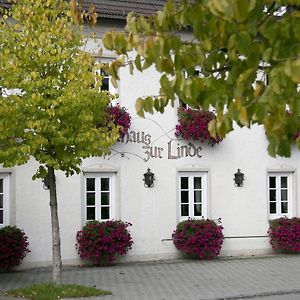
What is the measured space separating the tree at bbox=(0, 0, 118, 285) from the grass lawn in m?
0.28

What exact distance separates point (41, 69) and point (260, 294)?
5629 millimetres

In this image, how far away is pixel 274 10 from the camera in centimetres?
451

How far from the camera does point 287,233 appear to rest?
16.8 m

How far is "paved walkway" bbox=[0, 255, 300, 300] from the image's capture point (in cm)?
1138

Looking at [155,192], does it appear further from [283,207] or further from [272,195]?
[283,207]

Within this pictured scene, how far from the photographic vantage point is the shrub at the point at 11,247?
→ 13.7m

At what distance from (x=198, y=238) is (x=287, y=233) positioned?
2.69 m

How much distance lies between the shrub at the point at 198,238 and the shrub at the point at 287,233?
183 cm

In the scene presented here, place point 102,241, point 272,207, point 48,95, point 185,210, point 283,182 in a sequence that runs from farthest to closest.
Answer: point 283,182
point 272,207
point 185,210
point 102,241
point 48,95

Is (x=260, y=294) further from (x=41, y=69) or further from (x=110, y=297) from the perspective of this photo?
(x=41, y=69)

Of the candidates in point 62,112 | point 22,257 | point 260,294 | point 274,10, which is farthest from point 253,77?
point 22,257

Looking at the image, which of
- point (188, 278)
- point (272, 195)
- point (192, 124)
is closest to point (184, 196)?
point (192, 124)

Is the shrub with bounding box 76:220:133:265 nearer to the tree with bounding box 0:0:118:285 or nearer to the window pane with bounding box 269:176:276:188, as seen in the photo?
the tree with bounding box 0:0:118:285

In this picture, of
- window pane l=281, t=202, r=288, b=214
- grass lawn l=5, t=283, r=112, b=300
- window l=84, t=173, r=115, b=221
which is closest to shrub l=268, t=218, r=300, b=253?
window pane l=281, t=202, r=288, b=214
